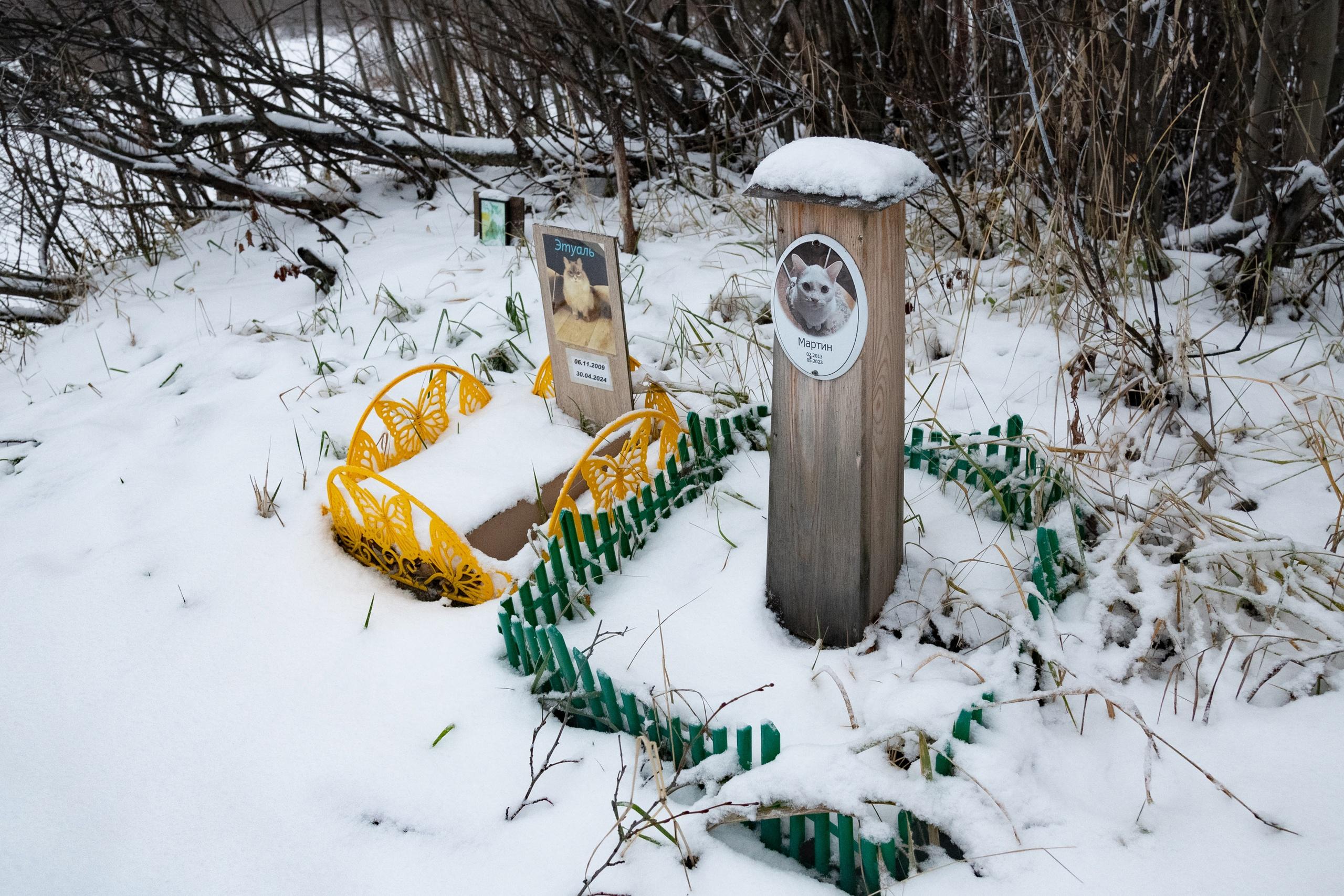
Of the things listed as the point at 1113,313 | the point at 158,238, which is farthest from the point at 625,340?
the point at 158,238

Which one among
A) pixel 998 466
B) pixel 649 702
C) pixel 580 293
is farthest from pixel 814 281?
pixel 580 293

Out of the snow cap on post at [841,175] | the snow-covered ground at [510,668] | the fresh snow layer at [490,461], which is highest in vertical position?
the snow cap on post at [841,175]

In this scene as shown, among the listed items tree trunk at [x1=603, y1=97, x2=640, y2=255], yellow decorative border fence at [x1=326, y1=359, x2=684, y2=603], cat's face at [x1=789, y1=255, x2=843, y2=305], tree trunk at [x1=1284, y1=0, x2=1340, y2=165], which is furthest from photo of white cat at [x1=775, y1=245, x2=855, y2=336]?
tree trunk at [x1=603, y1=97, x2=640, y2=255]

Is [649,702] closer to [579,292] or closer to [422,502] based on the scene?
[422,502]

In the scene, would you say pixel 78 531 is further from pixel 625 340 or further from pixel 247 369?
pixel 625 340

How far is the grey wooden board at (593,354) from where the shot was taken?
9.23 feet

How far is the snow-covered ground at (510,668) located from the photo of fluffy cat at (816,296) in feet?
2.58

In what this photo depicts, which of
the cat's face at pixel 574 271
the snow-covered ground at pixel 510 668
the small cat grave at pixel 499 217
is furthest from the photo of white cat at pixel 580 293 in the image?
the small cat grave at pixel 499 217

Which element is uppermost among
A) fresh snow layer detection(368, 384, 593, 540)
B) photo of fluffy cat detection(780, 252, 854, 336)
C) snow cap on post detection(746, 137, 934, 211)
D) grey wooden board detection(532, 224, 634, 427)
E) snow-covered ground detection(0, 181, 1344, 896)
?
snow cap on post detection(746, 137, 934, 211)

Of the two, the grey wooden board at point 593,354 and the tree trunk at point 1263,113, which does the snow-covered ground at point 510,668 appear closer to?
the grey wooden board at point 593,354

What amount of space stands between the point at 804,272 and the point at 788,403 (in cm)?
31

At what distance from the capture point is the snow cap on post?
1691 mm

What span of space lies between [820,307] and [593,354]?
1237 mm

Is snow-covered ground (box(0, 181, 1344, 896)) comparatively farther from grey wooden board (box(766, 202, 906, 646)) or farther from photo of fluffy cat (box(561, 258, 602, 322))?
photo of fluffy cat (box(561, 258, 602, 322))
